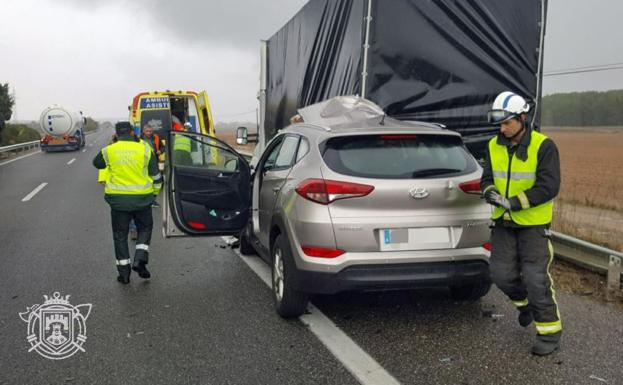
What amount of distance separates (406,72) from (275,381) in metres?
3.93

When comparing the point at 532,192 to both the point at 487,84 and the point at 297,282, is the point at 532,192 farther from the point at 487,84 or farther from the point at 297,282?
the point at 487,84

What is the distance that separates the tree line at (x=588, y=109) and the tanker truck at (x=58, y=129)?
41.6 m

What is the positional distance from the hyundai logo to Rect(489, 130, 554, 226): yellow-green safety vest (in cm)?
49

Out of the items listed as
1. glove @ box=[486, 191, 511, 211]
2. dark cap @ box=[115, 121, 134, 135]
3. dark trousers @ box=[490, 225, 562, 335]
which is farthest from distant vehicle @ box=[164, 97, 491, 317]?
dark cap @ box=[115, 121, 134, 135]

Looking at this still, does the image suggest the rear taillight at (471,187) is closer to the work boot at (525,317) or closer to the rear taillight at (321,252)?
the work boot at (525,317)

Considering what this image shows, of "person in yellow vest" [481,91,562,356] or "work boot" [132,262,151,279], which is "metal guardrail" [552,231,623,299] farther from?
"work boot" [132,262,151,279]

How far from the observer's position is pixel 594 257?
208 inches

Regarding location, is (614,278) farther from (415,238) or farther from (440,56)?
(440,56)

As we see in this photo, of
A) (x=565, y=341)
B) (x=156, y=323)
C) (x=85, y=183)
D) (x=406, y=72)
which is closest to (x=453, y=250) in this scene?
(x=565, y=341)

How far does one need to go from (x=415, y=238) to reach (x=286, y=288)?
1.07 metres

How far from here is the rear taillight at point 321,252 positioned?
393 cm

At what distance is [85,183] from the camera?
48.3 ft

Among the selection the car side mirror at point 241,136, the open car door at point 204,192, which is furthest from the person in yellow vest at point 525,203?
the car side mirror at point 241,136

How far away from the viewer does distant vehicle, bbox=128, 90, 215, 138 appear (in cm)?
1591
